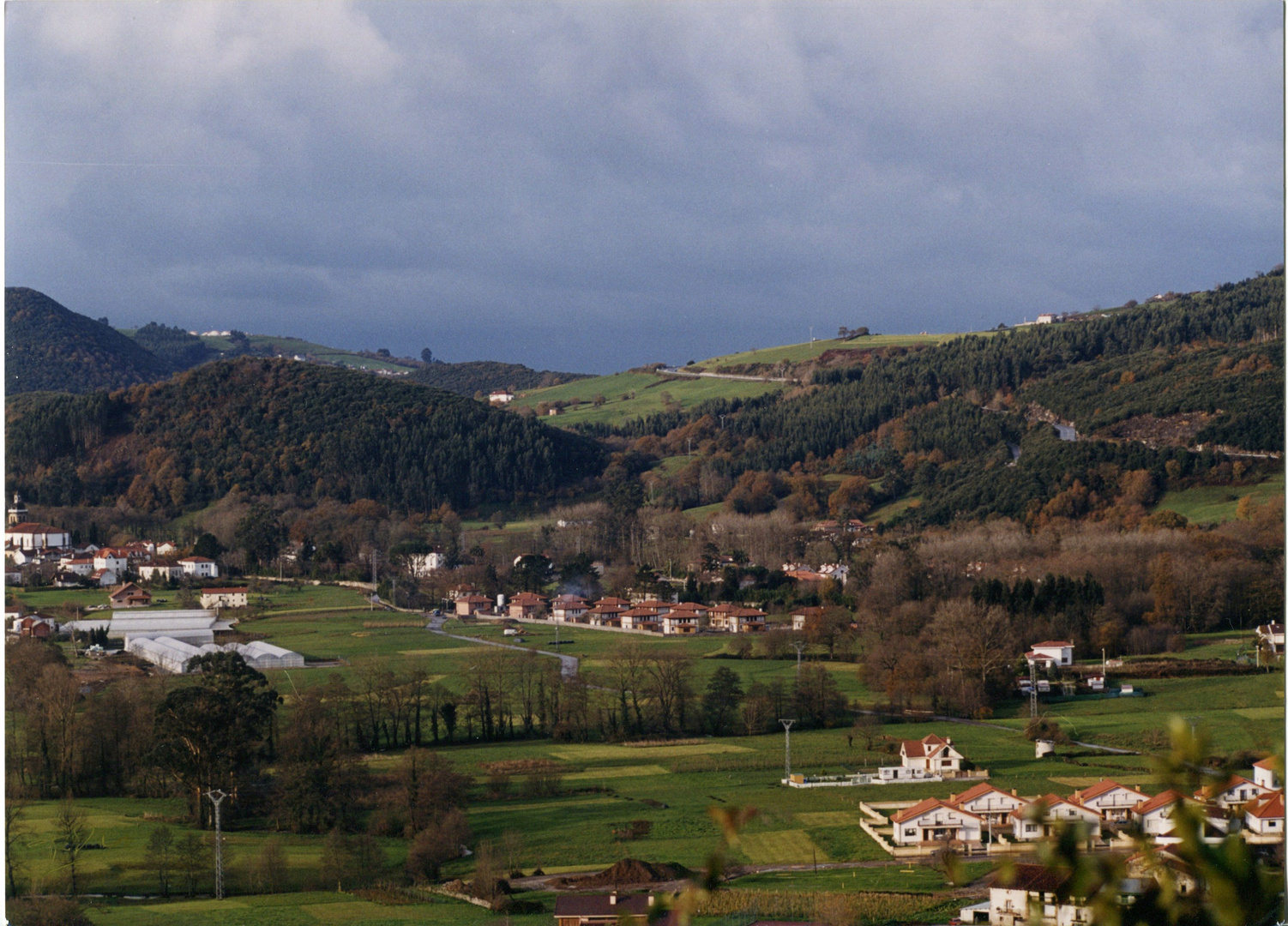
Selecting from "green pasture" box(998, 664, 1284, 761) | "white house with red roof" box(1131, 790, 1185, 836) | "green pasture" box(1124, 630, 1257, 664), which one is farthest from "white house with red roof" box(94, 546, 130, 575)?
"white house with red roof" box(1131, 790, 1185, 836)

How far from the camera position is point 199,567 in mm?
26062

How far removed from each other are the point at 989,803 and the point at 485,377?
70890mm

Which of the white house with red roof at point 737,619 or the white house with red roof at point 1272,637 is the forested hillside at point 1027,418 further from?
the white house with red roof at point 1272,637

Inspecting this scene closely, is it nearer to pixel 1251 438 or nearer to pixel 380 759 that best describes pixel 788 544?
pixel 1251 438

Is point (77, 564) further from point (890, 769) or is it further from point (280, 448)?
point (890, 769)

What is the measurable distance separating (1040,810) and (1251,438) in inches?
1231

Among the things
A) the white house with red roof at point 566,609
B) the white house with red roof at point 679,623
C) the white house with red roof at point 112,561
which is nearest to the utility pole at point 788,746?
the white house with red roof at point 679,623

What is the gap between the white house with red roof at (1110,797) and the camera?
11742 millimetres

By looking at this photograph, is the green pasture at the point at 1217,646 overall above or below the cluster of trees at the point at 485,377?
below

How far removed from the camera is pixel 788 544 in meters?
29.1

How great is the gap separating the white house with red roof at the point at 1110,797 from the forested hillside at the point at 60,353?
4684cm

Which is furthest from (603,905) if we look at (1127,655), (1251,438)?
(1251,438)

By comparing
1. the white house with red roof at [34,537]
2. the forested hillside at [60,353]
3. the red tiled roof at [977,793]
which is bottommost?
the red tiled roof at [977,793]

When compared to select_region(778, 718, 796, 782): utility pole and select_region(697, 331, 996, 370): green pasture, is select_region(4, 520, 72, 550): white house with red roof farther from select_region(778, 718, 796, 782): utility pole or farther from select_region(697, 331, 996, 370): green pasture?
select_region(697, 331, 996, 370): green pasture
